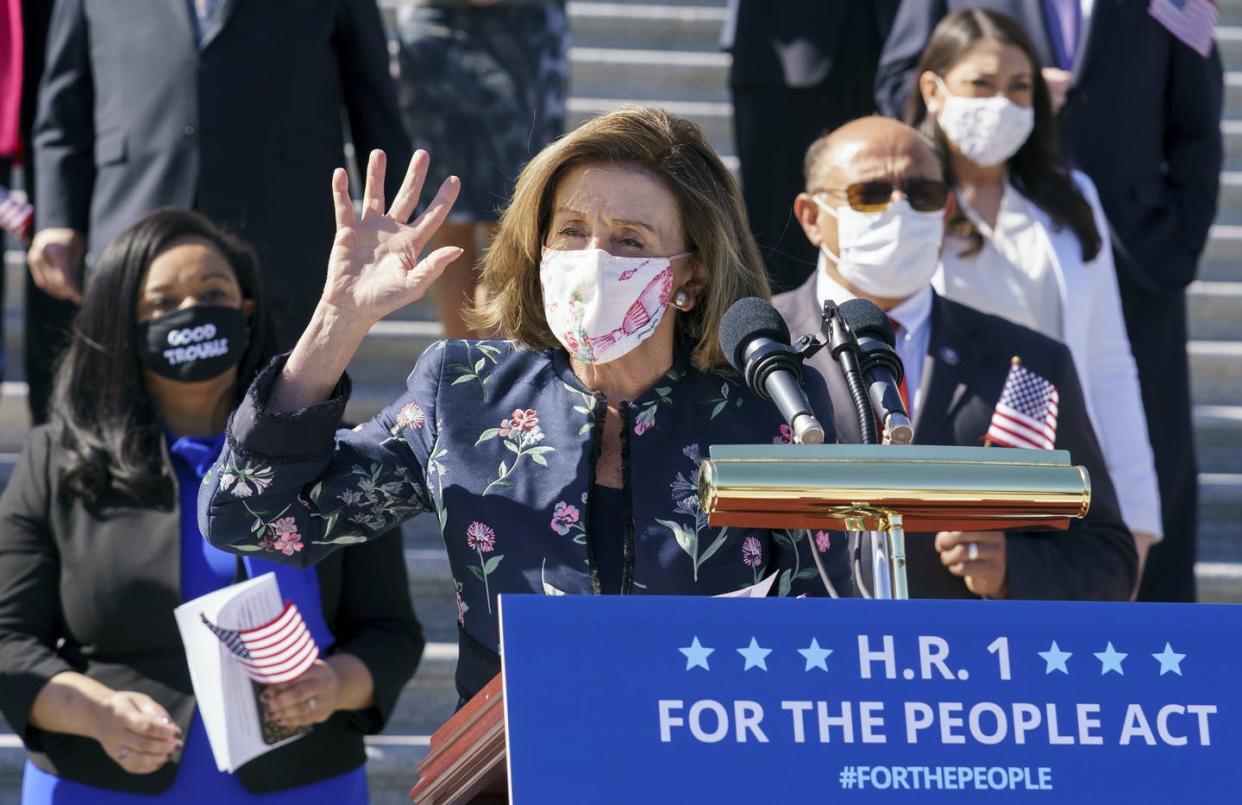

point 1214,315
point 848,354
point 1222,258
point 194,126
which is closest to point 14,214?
point 194,126

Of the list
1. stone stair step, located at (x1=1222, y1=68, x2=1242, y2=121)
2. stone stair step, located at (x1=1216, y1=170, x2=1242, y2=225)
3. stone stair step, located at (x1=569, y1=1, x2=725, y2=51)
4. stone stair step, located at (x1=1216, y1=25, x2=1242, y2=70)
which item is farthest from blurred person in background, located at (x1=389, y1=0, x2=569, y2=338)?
stone stair step, located at (x1=1216, y1=25, x2=1242, y2=70)

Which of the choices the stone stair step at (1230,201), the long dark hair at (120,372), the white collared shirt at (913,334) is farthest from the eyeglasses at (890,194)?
the stone stair step at (1230,201)

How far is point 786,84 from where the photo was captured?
6.02 metres

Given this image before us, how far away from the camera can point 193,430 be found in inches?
167

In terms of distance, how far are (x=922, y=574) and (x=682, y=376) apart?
1184 mm

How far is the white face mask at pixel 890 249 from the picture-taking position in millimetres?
4199

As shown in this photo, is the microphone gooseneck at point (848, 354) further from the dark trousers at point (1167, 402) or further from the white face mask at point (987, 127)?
the dark trousers at point (1167, 402)

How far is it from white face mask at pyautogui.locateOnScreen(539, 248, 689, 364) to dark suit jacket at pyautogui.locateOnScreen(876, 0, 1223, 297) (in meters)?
2.89

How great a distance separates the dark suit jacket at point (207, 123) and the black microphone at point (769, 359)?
2.96 m

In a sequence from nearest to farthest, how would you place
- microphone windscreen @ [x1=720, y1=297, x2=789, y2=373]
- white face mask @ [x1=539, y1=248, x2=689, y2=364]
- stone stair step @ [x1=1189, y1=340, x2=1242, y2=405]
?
microphone windscreen @ [x1=720, y1=297, x2=789, y2=373], white face mask @ [x1=539, y1=248, x2=689, y2=364], stone stair step @ [x1=1189, y1=340, x2=1242, y2=405]

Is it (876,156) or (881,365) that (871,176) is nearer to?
(876,156)

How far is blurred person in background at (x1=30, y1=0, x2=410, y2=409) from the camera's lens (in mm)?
5156

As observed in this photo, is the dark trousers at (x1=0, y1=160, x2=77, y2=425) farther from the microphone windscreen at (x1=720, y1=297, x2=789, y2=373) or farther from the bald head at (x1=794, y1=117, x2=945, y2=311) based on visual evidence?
the microphone windscreen at (x1=720, y1=297, x2=789, y2=373)

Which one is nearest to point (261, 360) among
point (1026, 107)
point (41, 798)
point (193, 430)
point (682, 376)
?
point (193, 430)
